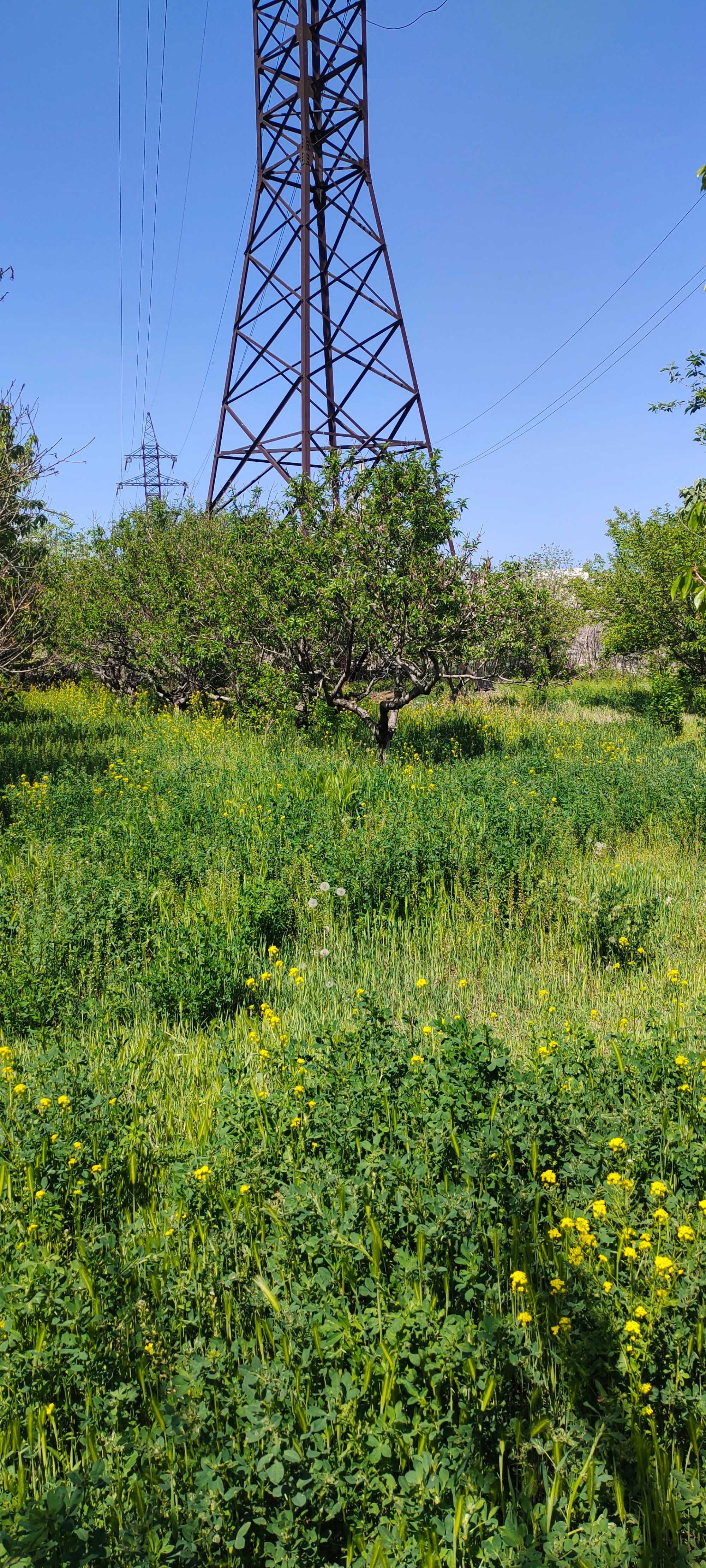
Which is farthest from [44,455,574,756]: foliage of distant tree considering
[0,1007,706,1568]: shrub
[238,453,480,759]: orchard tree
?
[0,1007,706,1568]: shrub

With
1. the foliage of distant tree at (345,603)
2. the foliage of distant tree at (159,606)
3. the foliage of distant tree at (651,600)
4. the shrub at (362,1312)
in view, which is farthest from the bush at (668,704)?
the shrub at (362,1312)

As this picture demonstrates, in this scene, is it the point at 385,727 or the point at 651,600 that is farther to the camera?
the point at 651,600

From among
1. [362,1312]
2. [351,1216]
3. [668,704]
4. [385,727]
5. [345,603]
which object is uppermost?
[345,603]

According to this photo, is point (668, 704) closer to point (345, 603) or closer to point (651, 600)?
point (651, 600)

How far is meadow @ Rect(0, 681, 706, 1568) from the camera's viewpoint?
174cm

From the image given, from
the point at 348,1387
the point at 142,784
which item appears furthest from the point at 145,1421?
the point at 142,784

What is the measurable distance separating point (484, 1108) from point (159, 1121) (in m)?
1.31

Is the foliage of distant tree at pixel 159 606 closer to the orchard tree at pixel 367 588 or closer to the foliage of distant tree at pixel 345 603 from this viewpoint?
the foliage of distant tree at pixel 345 603

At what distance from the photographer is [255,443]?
14117 millimetres

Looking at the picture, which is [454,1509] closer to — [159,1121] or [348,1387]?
[348,1387]

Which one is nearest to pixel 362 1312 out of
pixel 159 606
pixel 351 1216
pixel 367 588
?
pixel 351 1216

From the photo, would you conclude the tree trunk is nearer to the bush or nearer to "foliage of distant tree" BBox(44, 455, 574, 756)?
"foliage of distant tree" BBox(44, 455, 574, 756)

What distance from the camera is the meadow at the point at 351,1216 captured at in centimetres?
174

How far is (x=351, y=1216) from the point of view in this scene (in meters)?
2.41
